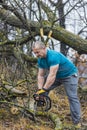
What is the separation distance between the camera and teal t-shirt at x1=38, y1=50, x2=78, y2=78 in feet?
→ 19.2

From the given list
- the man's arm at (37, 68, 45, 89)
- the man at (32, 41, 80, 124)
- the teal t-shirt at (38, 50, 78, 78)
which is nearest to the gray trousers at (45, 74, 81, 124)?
the man at (32, 41, 80, 124)

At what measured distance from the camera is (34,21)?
9.00m

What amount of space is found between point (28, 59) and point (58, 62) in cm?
345

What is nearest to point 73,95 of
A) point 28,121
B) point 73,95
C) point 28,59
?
point 73,95

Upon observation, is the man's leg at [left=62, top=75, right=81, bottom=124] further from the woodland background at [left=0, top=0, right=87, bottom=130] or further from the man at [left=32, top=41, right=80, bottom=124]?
the woodland background at [left=0, top=0, right=87, bottom=130]

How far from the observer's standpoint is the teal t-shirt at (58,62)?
587 centimetres

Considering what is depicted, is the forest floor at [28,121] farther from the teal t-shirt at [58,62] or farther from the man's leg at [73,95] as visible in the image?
the teal t-shirt at [58,62]

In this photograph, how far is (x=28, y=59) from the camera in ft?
30.4

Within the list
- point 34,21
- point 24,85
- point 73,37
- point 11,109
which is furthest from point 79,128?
point 34,21

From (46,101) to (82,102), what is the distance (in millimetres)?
A: 2712

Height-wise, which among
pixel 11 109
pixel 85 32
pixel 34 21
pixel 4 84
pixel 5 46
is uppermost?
pixel 85 32

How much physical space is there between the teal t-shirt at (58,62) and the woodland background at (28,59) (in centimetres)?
84

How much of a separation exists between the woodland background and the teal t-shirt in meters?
0.84

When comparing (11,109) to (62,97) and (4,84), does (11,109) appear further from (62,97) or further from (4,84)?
(62,97)
